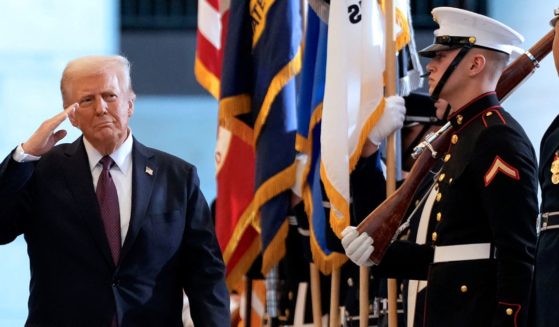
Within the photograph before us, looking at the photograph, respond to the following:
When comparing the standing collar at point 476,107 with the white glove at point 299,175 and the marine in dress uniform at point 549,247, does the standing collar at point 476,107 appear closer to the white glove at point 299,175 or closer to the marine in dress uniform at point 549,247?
the marine in dress uniform at point 549,247

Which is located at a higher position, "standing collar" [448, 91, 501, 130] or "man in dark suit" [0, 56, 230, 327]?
"standing collar" [448, 91, 501, 130]

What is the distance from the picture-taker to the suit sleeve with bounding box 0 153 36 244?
3590mm

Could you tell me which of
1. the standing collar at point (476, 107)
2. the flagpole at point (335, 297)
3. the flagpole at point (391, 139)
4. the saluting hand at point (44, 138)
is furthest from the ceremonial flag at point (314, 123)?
the saluting hand at point (44, 138)

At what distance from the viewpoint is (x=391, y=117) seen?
14.7 ft

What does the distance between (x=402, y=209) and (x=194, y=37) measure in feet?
19.5

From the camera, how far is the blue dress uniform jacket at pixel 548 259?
127 inches

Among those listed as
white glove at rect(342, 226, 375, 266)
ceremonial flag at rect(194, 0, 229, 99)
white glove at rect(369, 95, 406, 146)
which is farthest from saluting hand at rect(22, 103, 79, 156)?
ceremonial flag at rect(194, 0, 229, 99)

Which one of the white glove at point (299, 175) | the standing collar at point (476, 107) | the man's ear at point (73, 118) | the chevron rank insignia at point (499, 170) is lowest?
the white glove at point (299, 175)

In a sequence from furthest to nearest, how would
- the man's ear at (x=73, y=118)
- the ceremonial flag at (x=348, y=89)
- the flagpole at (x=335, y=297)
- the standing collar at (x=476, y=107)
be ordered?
the flagpole at (x=335, y=297)
the ceremonial flag at (x=348, y=89)
the man's ear at (x=73, y=118)
the standing collar at (x=476, y=107)

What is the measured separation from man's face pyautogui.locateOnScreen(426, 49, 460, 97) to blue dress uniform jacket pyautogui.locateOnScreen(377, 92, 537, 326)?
0.10 meters

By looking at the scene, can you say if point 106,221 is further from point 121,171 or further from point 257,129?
point 257,129

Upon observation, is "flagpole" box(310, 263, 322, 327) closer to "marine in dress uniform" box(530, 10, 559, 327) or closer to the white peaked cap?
the white peaked cap

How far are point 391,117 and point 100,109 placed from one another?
Answer: 1.20m

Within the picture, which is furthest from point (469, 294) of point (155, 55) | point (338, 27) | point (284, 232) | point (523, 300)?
point (155, 55)
